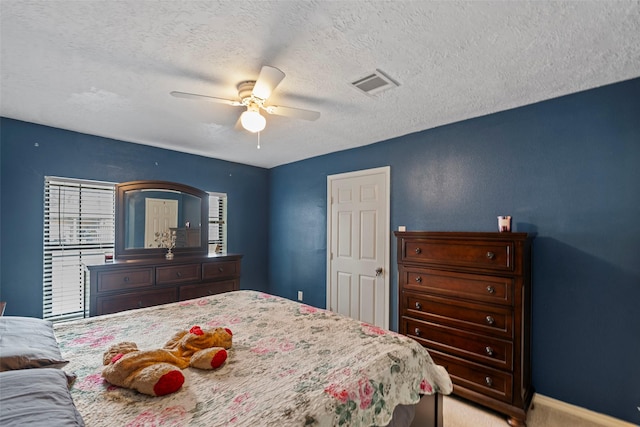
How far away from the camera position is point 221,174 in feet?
14.1

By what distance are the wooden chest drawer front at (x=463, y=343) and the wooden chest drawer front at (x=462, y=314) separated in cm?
5

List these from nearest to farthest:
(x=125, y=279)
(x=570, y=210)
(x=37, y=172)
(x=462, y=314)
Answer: (x=570, y=210) → (x=462, y=314) → (x=37, y=172) → (x=125, y=279)

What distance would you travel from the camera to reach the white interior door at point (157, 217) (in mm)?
3535

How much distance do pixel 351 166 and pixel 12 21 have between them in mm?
3015

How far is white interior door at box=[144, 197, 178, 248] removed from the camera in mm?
3535

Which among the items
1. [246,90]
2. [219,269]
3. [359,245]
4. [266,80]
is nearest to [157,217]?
[219,269]

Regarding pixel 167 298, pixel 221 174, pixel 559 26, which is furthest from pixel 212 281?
pixel 559 26

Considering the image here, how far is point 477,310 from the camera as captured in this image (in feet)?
7.26

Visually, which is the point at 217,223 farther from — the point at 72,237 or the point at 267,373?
the point at 267,373

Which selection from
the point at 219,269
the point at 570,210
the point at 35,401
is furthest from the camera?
the point at 219,269

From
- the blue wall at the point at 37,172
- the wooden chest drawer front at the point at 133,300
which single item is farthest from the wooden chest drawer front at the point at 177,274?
the blue wall at the point at 37,172

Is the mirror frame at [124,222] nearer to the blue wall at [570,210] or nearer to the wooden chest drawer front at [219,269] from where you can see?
the wooden chest drawer front at [219,269]

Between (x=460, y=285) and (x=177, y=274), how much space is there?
297cm

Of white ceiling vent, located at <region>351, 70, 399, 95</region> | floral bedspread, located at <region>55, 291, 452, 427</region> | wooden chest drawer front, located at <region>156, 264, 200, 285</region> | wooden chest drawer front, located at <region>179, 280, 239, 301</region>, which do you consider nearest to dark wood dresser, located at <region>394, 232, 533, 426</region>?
floral bedspread, located at <region>55, 291, 452, 427</region>
